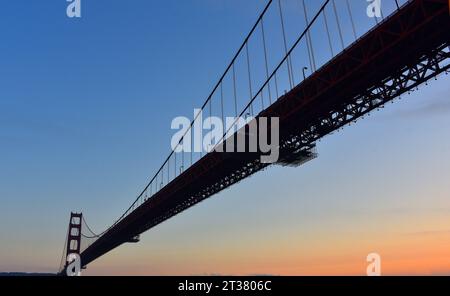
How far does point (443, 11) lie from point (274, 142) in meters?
15.2

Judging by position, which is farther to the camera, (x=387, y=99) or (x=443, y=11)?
(x=387, y=99)

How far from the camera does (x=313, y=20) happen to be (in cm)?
2861

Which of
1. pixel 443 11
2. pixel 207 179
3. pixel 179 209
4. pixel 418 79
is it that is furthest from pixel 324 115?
pixel 179 209

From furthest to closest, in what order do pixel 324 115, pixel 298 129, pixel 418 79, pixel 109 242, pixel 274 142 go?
1. pixel 109 242
2. pixel 274 142
3. pixel 298 129
4. pixel 324 115
5. pixel 418 79

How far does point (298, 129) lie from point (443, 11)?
1214 centimetres

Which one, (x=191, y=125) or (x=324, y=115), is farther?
(x=191, y=125)

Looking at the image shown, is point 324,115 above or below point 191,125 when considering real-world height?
below
